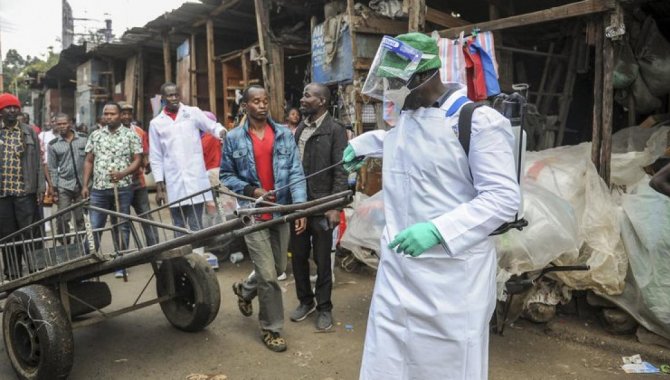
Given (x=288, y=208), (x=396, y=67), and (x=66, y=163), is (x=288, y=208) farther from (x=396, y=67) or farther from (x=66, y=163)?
(x=66, y=163)

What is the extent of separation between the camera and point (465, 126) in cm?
210

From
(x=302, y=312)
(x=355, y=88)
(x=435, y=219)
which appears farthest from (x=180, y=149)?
(x=435, y=219)

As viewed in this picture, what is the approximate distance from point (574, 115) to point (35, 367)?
681 centimetres

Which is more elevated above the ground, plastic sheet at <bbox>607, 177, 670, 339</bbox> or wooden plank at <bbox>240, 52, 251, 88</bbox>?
wooden plank at <bbox>240, 52, 251, 88</bbox>

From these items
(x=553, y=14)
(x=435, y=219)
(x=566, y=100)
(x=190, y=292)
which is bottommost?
(x=190, y=292)

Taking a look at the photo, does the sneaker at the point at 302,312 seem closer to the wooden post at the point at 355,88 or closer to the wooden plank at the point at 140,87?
the wooden post at the point at 355,88

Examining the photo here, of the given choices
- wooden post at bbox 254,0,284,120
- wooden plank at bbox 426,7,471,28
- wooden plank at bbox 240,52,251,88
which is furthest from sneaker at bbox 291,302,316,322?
wooden plank at bbox 240,52,251,88

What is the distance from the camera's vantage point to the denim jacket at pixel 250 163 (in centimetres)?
404

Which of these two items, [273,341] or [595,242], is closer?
[273,341]

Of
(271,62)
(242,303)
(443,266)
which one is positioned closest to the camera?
(443,266)

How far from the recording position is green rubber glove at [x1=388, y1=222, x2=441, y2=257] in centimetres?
200

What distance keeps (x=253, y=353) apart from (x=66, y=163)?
13.0 feet

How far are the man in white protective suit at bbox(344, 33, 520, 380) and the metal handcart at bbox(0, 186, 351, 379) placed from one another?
2.74 feet

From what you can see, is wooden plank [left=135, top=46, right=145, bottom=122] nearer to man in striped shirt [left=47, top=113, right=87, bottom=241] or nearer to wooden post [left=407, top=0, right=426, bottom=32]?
man in striped shirt [left=47, top=113, right=87, bottom=241]
